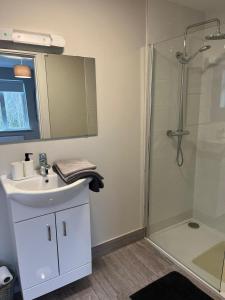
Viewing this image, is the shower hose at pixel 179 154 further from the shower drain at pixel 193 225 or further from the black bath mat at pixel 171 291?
the black bath mat at pixel 171 291

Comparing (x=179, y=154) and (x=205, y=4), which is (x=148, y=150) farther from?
(x=205, y=4)

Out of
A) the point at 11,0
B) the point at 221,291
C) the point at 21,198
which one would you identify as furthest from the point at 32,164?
the point at 221,291

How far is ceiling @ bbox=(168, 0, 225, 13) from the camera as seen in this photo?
2109 mm

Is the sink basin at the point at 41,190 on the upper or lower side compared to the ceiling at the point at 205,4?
lower

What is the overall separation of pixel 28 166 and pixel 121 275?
122cm

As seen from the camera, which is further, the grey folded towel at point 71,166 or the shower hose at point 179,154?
the shower hose at point 179,154

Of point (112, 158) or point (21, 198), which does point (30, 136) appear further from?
point (112, 158)

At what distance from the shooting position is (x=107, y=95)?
77.0 inches

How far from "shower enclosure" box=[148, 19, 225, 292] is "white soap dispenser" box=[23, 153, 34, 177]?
1186mm

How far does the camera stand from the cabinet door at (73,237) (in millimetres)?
1563

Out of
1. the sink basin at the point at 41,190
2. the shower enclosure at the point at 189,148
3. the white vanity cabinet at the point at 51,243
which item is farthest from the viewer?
the shower enclosure at the point at 189,148

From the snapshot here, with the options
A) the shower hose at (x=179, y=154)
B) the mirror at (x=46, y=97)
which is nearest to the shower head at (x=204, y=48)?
the shower hose at (x=179, y=154)

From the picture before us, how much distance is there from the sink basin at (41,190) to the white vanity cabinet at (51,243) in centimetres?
6

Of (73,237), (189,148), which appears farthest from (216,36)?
(73,237)
